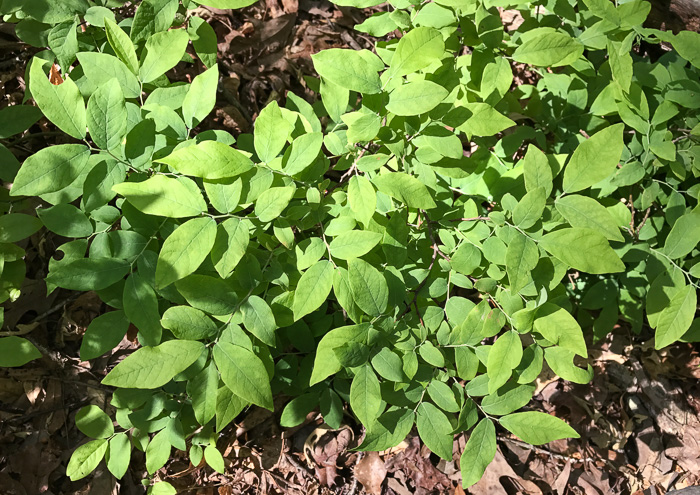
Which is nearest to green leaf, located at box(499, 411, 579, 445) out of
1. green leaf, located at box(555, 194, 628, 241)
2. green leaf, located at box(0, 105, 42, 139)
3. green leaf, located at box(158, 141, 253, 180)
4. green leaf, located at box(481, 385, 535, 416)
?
green leaf, located at box(481, 385, 535, 416)

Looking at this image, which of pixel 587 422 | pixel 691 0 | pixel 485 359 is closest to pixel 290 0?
pixel 691 0

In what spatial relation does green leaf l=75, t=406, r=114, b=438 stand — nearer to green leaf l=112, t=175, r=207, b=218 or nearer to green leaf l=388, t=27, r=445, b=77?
green leaf l=112, t=175, r=207, b=218

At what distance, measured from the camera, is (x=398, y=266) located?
1.41 m

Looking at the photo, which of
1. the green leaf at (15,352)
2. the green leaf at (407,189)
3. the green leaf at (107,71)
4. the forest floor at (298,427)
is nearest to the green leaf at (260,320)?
the green leaf at (407,189)

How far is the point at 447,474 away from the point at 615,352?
1.17 m

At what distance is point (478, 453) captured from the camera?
4.72ft

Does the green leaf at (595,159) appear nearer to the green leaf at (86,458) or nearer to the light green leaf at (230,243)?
the light green leaf at (230,243)

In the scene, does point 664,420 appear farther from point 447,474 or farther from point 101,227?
point 101,227

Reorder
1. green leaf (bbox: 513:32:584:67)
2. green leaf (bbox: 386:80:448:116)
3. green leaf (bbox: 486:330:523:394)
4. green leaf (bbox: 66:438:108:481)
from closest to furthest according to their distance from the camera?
green leaf (bbox: 386:80:448:116), green leaf (bbox: 486:330:523:394), green leaf (bbox: 513:32:584:67), green leaf (bbox: 66:438:108:481)

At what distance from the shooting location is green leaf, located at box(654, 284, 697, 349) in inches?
60.4

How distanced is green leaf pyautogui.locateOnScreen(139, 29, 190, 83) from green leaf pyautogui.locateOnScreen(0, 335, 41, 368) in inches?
32.2

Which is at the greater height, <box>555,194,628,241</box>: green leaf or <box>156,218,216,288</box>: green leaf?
<box>156,218,216,288</box>: green leaf

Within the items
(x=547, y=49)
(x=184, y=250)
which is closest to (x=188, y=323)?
(x=184, y=250)

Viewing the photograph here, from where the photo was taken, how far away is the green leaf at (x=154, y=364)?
46.5 inches
